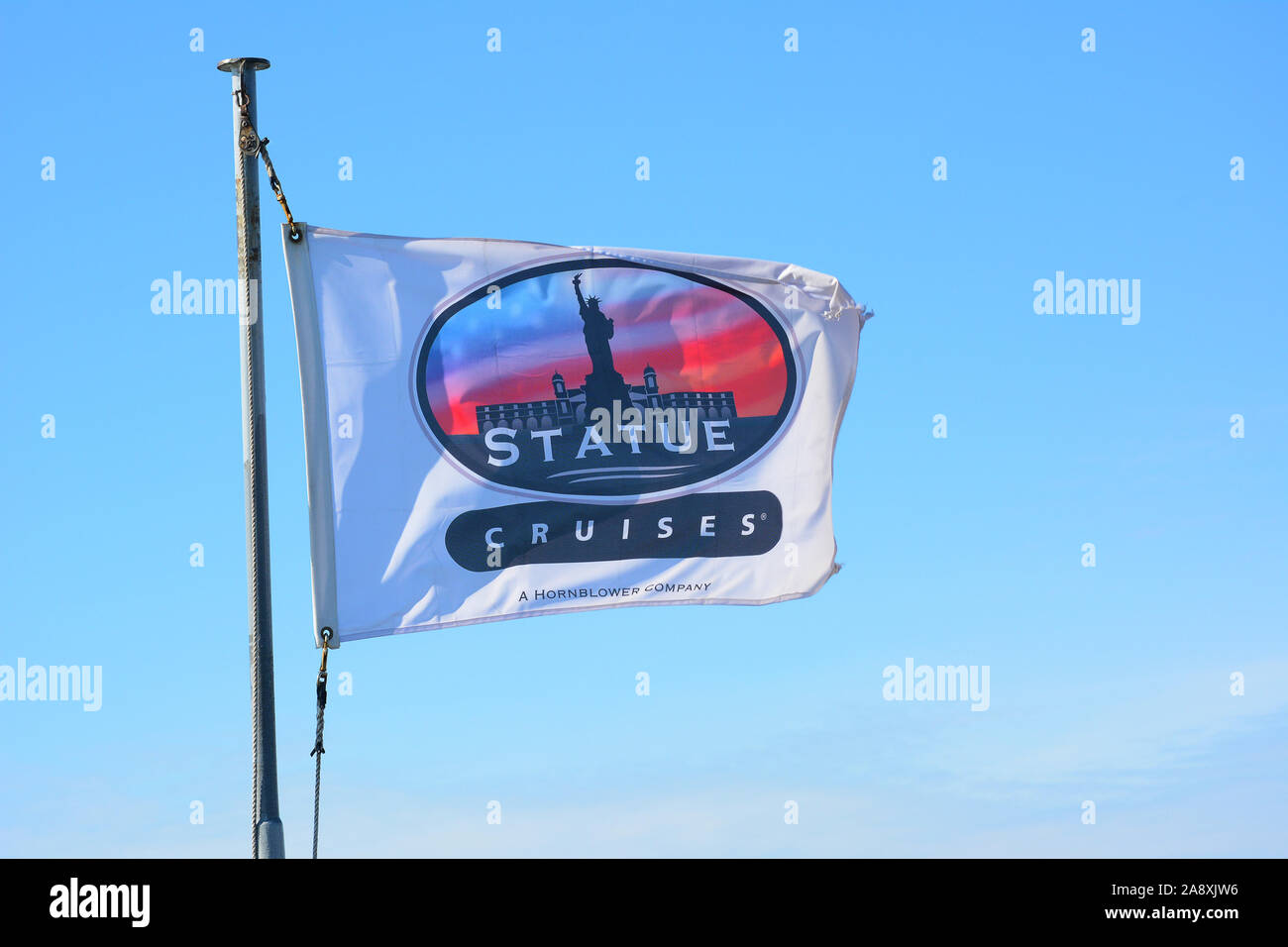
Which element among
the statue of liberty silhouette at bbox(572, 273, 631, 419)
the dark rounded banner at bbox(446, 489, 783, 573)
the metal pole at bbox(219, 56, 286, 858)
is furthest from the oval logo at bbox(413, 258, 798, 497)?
the metal pole at bbox(219, 56, 286, 858)

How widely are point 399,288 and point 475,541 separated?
7.93 ft

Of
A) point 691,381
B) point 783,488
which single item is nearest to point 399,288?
point 691,381

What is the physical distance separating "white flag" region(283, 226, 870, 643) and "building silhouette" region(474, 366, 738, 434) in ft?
0.07

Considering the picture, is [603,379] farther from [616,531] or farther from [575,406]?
[616,531]

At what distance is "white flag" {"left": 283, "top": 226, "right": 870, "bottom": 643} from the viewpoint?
54.9 feet

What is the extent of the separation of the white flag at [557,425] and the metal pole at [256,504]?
95cm

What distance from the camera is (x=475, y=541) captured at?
17.0m

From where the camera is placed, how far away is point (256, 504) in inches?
598

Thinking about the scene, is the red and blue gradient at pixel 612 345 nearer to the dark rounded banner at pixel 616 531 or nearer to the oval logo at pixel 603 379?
the oval logo at pixel 603 379

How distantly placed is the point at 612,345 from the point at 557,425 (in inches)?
39.1

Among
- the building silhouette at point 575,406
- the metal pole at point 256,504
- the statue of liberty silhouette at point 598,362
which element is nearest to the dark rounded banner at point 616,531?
the building silhouette at point 575,406
